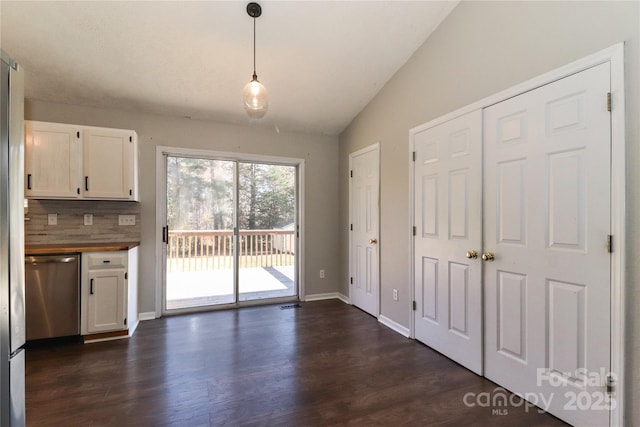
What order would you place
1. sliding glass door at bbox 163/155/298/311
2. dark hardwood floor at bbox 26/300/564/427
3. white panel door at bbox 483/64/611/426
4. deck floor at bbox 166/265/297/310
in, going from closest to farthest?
white panel door at bbox 483/64/611/426, dark hardwood floor at bbox 26/300/564/427, sliding glass door at bbox 163/155/298/311, deck floor at bbox 166/265/297/310

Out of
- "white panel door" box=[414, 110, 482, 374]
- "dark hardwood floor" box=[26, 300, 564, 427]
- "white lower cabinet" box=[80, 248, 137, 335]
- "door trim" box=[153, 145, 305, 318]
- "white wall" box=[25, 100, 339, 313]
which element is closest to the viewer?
"dark hardwood floor" box=[26, 300, 564, 427]

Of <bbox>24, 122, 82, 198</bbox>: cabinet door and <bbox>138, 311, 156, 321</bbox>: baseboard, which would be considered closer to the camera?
<bbox>24, 122, 82, 198</bbox>: cabinet door

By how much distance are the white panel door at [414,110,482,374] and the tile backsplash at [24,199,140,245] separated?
3317mm

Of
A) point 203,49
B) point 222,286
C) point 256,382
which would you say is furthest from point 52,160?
point 256,382

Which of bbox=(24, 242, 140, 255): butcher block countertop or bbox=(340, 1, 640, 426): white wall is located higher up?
bbox=(340, 1, 640, 426): white wall

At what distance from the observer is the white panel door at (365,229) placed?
3.57m

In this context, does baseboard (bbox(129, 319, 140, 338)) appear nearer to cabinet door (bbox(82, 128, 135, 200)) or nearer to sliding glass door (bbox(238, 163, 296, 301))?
sliding glass door (bbox(238, 163, 296, 301))

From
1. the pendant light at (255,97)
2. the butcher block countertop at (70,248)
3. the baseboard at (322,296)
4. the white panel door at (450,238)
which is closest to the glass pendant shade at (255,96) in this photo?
the pendant light at (255,97)

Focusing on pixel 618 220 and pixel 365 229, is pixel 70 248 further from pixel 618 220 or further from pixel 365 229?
pixel 618 220

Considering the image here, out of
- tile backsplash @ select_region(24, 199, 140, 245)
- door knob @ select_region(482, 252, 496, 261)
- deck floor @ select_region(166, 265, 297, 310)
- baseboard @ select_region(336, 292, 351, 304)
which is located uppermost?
tile backsplash @ select_region(24, 199, 140, 245)

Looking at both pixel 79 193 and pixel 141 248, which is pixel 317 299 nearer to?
pixel 141 248

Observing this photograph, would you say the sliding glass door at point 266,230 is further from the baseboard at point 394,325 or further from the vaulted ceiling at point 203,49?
the baseboard at point 394,325

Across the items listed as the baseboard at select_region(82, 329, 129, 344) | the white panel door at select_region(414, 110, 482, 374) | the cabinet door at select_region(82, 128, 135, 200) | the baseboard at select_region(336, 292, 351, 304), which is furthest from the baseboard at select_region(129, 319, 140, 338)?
the white panel door at select_region(414, 110, 482, 374)

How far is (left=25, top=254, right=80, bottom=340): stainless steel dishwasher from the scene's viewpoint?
2.68m
